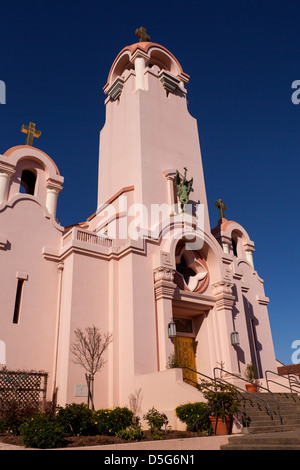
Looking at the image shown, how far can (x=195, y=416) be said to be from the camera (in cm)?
1130

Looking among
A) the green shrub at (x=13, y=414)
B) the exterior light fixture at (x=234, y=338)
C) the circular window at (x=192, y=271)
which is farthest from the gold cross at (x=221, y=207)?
the green shrub at (x=13, y=414)

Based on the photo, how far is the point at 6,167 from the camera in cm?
1864

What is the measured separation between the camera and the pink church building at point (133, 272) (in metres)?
15.0

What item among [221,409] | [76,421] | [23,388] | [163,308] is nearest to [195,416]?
[221,409]

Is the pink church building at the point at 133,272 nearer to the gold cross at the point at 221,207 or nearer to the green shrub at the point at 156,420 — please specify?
the green shrub at the point at 156,420

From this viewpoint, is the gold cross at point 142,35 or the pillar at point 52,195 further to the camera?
the gold cross at point 142,35

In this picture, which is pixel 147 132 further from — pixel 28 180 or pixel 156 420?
pixel 156 420

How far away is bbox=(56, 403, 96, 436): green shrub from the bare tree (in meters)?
2.51

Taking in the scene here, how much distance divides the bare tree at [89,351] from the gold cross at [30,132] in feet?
37.0

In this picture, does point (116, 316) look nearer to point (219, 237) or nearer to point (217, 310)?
point (217, 310)

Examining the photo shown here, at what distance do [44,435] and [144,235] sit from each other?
32.5ft

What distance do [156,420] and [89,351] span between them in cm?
372

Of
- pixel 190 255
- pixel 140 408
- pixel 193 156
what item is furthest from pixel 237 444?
pixel 193 156

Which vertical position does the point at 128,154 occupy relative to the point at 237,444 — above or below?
above
